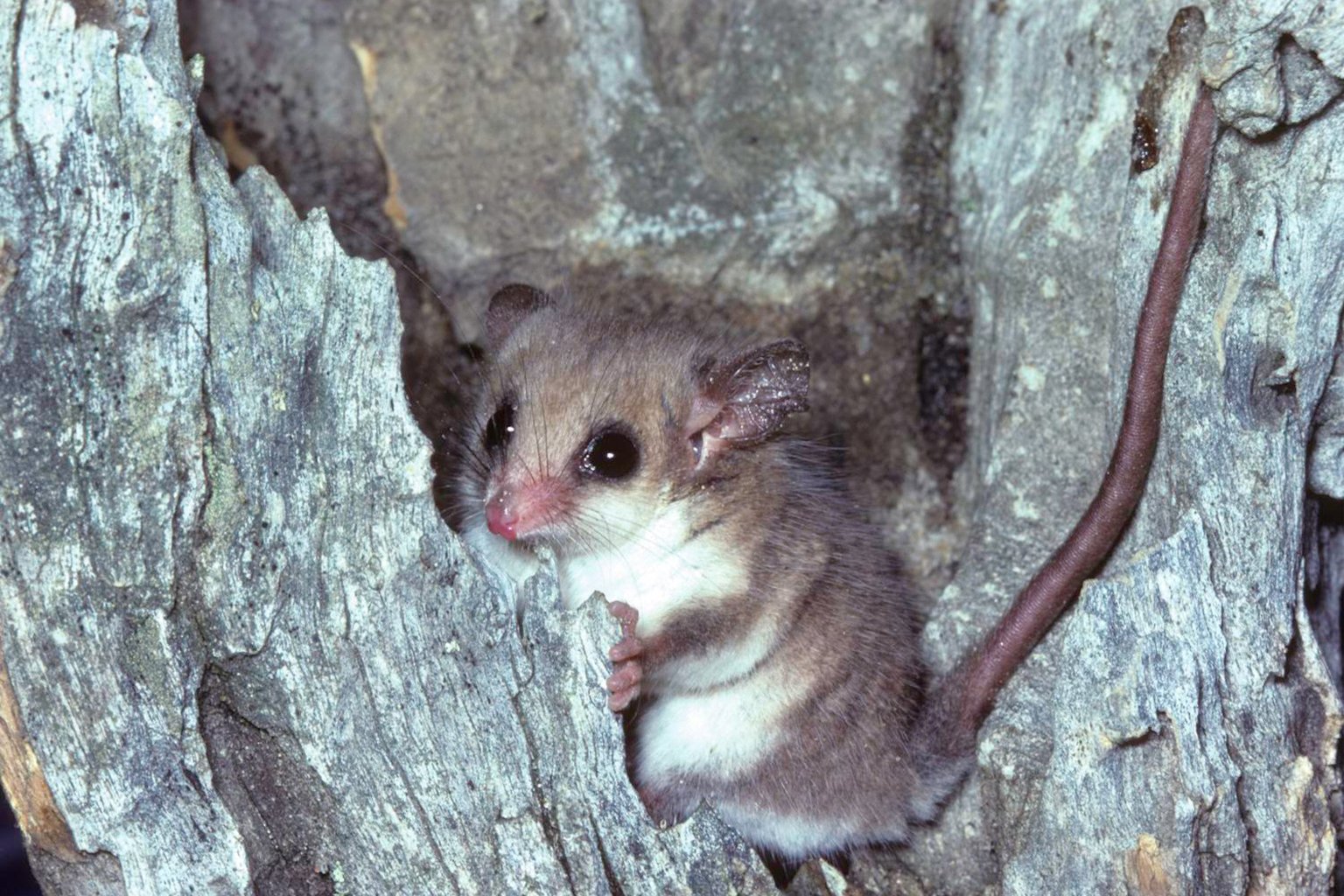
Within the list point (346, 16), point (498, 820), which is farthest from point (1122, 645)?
point (346, 16)

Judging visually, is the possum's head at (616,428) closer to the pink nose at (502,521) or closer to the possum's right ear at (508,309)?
the pink nose at (502,521)

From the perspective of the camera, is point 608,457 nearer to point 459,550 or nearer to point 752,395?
point 752,395

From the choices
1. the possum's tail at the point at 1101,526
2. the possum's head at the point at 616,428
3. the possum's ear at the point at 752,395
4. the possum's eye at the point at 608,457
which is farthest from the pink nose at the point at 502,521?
the possum's tail at the point at 1101,526

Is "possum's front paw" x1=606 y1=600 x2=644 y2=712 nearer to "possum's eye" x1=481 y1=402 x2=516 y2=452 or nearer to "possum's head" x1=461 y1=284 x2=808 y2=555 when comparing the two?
"possum's head" x1=461 y1=284 x2=808 y2=555

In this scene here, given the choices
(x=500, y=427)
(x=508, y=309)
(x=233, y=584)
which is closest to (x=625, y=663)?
(x=500, y=427)

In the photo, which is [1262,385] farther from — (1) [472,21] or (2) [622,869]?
(1) [472,21]

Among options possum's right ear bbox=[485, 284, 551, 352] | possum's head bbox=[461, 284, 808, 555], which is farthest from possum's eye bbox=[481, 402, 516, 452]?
possum's right ear bbox=[485, 284, 551, 352]
